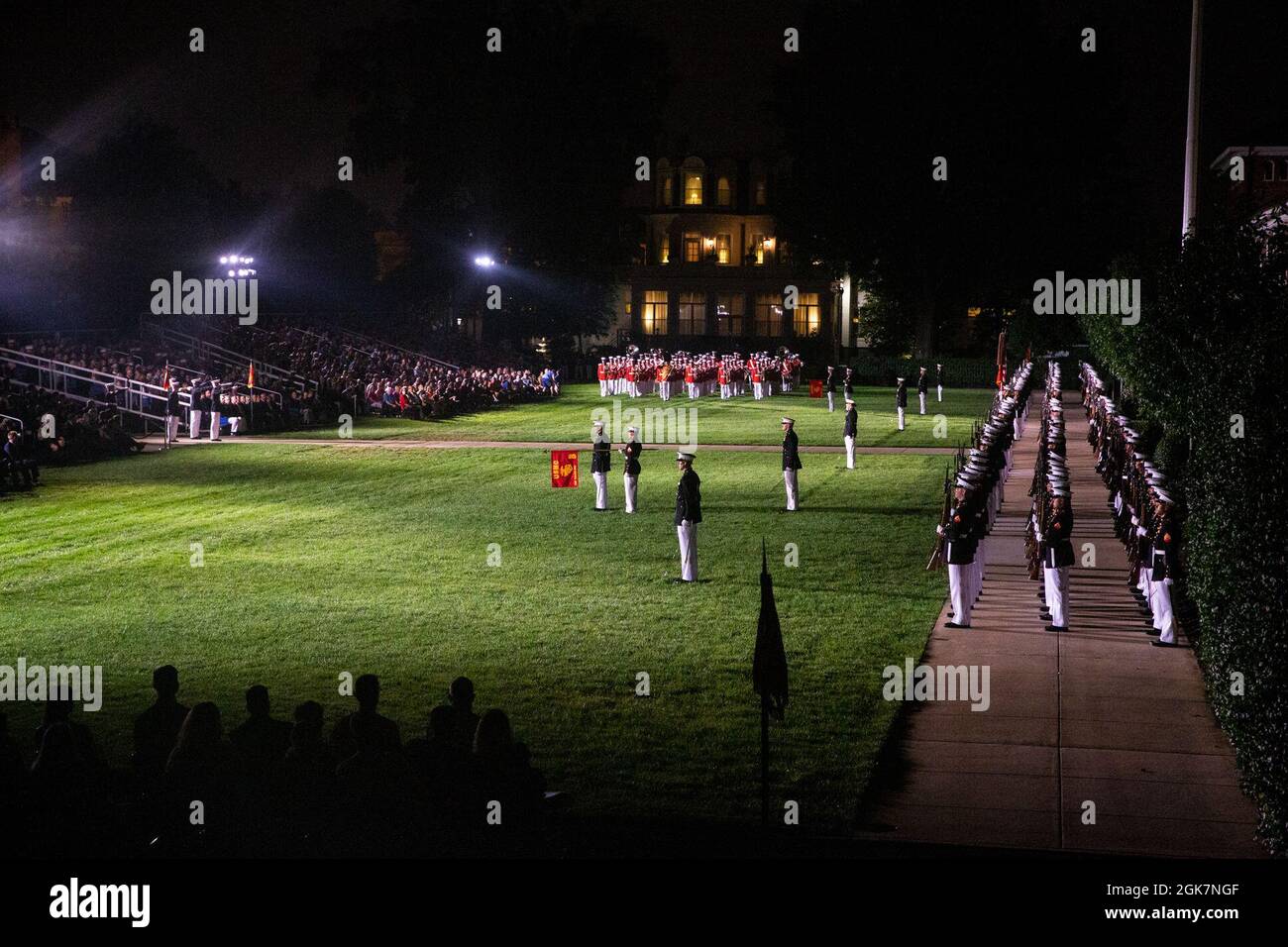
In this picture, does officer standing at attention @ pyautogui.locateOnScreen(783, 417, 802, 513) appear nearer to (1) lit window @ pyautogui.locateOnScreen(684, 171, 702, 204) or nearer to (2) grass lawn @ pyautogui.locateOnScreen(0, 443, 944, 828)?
(2) grass lawn @ pyautogui.locateOnScreen(0, 443, 944, 828)

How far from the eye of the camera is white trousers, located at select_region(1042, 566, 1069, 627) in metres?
16.1

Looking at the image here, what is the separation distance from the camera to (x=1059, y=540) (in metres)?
15.9

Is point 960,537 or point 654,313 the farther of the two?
point 654,313

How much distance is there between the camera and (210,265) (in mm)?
65188

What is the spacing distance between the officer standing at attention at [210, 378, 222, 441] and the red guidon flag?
52.4 feet

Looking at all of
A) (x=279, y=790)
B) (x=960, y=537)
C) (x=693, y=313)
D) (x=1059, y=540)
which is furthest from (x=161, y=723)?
Answer: (x=693, y=313)

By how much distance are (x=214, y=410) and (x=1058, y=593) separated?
30.8 metres

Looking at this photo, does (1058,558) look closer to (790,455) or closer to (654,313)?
(790,455)

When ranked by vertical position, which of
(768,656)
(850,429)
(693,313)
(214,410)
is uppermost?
(693,313)

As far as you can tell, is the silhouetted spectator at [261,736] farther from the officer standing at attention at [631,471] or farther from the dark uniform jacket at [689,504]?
the officer standing at attention at [631,471]

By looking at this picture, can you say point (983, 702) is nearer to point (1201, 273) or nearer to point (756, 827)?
point (756, 827)

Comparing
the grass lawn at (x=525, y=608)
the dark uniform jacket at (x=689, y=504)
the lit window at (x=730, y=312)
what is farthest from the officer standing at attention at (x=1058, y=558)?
the lit window at (x=730, y=312)

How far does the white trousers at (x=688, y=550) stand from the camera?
1892 cm
